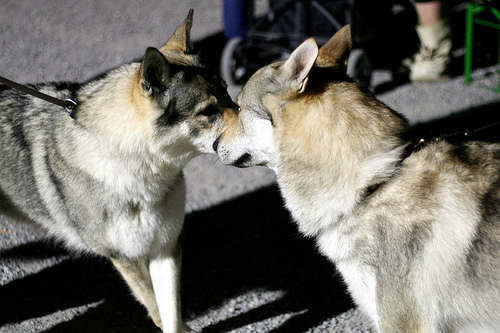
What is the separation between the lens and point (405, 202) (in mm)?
2480

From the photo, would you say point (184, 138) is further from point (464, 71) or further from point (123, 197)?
point (464, 71)

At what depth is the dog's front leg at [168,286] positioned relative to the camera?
3.29 metres

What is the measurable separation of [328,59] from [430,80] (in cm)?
485

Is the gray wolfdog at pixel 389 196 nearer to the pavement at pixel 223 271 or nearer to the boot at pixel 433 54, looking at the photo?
the pavement at pixel 223 271

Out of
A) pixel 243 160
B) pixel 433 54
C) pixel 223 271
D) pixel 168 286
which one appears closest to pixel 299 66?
pixel 243 160

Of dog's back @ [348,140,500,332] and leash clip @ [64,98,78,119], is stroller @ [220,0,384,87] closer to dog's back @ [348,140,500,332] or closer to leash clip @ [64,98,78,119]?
leash clip @ [64,98,78,119]

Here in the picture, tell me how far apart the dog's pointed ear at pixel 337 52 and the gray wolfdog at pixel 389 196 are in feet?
0.22

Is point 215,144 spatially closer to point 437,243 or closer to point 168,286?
point 168,286

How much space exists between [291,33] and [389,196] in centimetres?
464

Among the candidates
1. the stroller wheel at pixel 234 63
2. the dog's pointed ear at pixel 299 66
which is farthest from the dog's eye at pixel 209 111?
the stroller wheel at pixel 234 63

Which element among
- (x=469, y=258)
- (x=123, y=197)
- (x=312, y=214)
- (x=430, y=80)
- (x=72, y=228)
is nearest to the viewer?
(x=469, y=258)

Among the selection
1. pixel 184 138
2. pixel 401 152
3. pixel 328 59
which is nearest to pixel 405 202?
pixel 401 152

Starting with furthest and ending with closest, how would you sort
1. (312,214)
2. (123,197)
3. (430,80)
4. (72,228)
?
(430,80), (72,228), (123,197), (312,214)

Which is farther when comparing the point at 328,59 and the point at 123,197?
the point at 123,197
